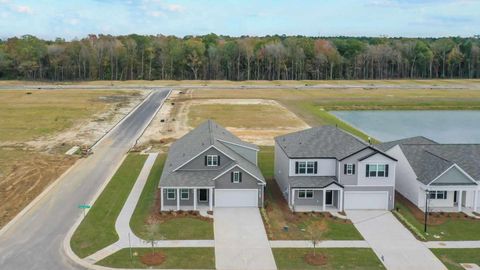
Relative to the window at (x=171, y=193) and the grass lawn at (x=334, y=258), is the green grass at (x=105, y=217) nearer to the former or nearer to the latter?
the window at (x=171, y=193)

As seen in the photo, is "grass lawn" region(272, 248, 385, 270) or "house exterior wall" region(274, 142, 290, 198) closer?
"grass lawn" region(272, 248, 385, 270)

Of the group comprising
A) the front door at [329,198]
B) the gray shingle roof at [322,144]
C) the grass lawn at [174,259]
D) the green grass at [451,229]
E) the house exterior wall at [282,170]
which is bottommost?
the grass lawn at [174,259]

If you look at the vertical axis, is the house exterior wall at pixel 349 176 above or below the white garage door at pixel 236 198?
above

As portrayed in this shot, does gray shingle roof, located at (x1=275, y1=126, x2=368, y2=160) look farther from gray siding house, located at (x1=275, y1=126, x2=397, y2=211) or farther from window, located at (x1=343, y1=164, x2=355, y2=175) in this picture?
window, located at (x1=343, y1=164, x2=355, y2=175)

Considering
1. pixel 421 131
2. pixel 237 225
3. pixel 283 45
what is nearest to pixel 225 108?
pixel 421 131

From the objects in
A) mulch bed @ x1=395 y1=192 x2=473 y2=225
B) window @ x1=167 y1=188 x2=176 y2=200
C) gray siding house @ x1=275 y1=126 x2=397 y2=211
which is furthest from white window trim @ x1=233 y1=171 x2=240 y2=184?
mulch bed @ x1=395 y1=192 x2=473 y2=225

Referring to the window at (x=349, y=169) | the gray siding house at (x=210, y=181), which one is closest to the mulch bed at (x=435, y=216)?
the window at (x=349, y=169)

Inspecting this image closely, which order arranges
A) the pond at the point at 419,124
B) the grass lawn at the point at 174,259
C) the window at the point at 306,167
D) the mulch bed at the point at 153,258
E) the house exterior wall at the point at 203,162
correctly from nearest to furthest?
the grass lawn at the point at 174,259 → the mulch bed at the point at 153,258 → the window at the point at 306,167 → the house exterior wall at the point at 203,162 → the pond at the point at 419,124
